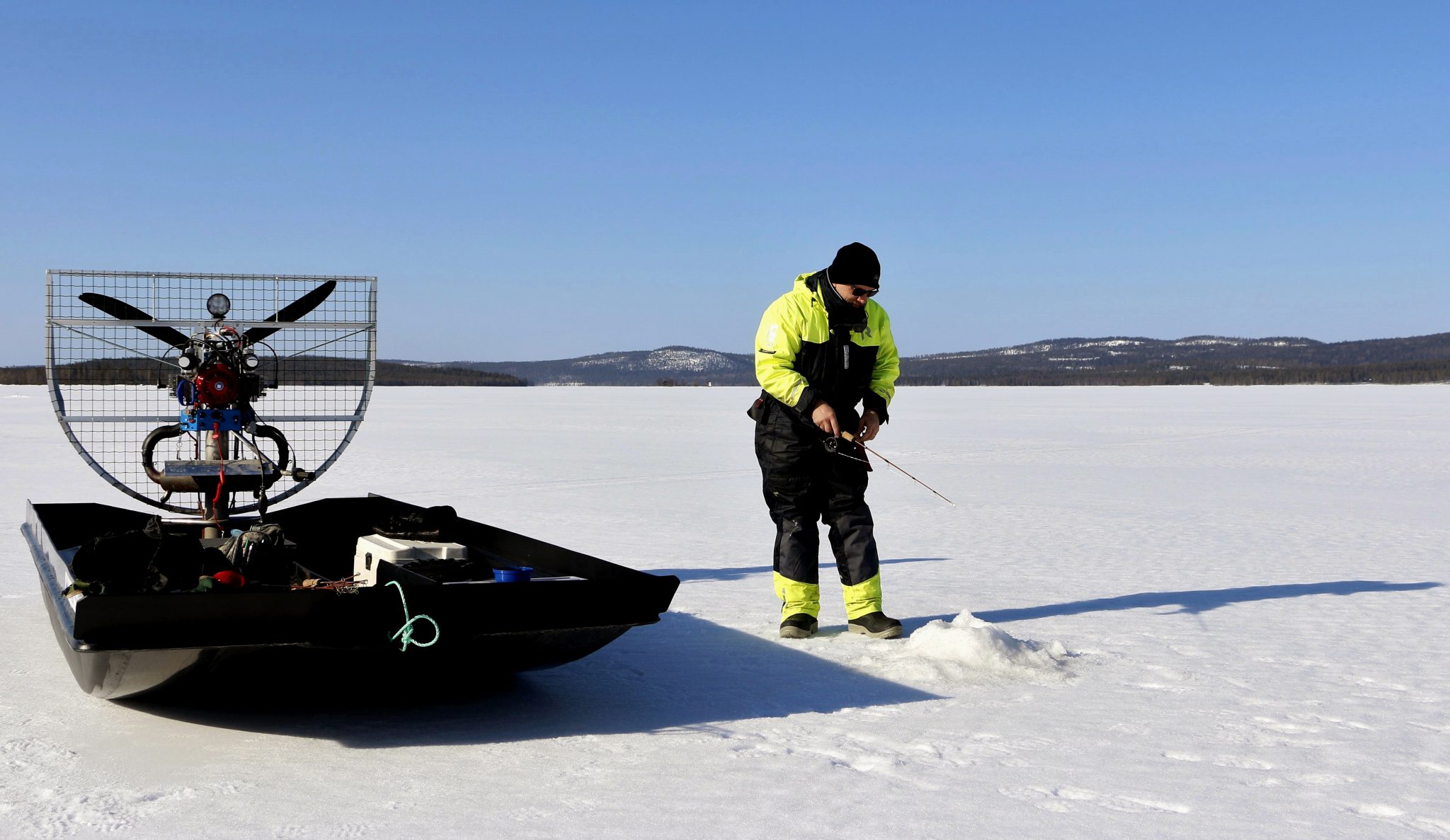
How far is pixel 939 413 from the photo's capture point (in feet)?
107

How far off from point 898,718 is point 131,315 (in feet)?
11.3

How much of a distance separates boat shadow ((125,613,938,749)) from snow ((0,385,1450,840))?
0.05 ft

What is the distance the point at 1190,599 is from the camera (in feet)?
18.8

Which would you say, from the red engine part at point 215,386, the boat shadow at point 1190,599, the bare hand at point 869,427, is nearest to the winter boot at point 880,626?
the boat shadow at point 1190,599

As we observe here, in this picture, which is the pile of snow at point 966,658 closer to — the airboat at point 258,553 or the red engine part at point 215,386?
the airboat at point 258,553

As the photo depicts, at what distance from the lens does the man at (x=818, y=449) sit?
4.74 meters

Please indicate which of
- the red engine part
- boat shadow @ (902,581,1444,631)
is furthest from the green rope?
boat shadow @ (902,581,1444,631)

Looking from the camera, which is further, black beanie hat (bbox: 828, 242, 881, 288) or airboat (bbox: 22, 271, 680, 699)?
black beanie hat (bbox: 828, 242, 881, 288)

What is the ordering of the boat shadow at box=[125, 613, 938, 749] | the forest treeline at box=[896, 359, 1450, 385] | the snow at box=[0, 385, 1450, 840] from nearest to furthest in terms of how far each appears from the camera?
1. the snow at box=[0, 385, 1450, 840]
2. the boat shadow at box=[125, 613, 938, 749]
3. the forest treeline at box=[896, 359, 1450, 385]

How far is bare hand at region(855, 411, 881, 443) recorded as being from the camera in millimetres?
4781

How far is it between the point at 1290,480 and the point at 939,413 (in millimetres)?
20366

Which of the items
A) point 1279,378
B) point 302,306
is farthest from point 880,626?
point 1279,378

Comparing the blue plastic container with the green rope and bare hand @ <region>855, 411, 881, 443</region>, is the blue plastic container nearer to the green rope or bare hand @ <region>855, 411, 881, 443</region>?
the green rope

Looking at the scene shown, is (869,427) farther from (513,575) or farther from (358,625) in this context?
(358,625)
